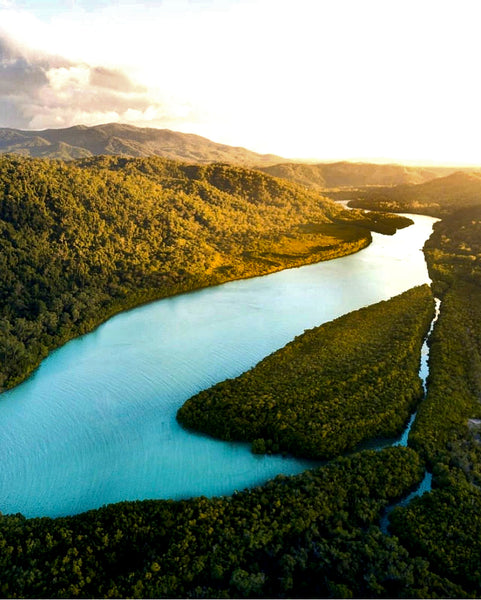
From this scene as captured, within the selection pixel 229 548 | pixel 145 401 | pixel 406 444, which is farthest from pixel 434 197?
pixel 229 548

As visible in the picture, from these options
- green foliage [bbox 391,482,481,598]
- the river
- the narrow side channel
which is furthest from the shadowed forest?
the river

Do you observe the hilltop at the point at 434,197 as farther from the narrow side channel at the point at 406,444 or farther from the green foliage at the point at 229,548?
the green foliage at the point at 229,548

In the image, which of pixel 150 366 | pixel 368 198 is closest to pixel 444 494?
pixel 150 366

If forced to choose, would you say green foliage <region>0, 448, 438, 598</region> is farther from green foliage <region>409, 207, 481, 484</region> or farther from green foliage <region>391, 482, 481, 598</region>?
green foliage <region>409, 207, 481, 484</region>

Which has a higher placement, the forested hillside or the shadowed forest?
the forested hillside

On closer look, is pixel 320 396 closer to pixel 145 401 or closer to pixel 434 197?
pixel 145 401

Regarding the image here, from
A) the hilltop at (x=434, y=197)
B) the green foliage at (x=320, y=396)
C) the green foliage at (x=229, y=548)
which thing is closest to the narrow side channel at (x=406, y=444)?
the green foliage at (x=229, y=548)
